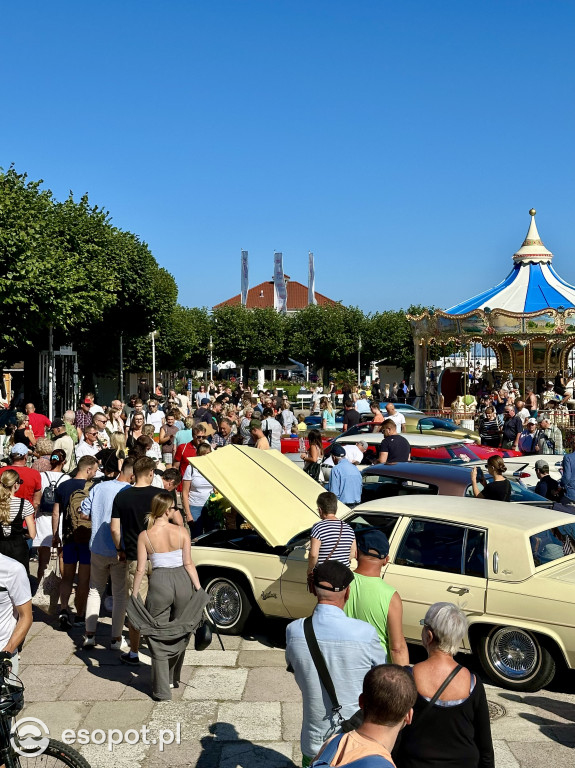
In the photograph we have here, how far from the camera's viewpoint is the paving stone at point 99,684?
22.3ft

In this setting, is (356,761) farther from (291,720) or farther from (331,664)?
(291,720)

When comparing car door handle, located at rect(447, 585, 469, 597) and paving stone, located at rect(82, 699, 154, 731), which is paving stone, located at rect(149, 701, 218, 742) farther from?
car door handle, located at rect(447, 585, 469, 597)

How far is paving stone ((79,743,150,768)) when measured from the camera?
5.63 meters

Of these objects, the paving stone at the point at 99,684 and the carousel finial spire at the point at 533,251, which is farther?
the carousel finial spire at the point at 533,251

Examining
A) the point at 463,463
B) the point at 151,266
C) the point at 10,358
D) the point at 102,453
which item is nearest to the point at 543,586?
the point at 102,453

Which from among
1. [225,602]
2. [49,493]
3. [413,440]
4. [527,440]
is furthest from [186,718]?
[527,440]

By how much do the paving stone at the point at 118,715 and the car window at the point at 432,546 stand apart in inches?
95.8

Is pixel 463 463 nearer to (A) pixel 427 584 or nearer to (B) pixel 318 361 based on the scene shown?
(A) pixel 427 584

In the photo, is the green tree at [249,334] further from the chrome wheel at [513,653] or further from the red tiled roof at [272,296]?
the chrome wheel at [513,653]

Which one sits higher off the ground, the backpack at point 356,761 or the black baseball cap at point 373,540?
the backpack at point 356,761

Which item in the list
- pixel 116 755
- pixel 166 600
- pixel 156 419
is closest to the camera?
pixel 116 755

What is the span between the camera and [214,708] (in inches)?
259

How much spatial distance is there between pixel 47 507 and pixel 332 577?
221 inches

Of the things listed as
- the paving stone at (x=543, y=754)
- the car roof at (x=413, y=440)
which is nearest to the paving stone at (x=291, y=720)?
the paving stone at (x=543, y=754)
